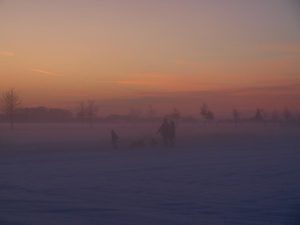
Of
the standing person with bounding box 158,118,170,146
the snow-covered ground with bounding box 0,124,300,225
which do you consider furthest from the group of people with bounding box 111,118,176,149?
the snow-covered ground with bounding box 0,124,300,225

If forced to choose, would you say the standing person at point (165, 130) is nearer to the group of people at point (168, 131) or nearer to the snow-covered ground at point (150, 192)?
the group of people at point (168, 131)

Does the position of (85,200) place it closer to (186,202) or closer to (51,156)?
(186,202)

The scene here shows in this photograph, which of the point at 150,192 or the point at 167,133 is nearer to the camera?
the point at 150,192

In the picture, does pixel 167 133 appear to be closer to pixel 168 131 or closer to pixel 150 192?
pixel 168 131

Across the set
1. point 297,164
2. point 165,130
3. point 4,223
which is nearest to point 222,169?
point 297,164

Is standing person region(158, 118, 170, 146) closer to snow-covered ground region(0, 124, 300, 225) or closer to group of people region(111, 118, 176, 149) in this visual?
group of people region(111, 118, 176, 149)

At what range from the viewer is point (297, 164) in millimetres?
20609

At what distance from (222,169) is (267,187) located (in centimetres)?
446

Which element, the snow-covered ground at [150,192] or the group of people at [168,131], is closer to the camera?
the snow-covered ground at [150,192]

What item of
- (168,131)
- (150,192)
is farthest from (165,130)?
(150,192)

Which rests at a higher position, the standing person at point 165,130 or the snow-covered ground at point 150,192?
the standing person at point 165,130

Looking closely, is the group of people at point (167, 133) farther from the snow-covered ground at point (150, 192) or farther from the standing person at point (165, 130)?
the snow-covered ground at point (150, 192)

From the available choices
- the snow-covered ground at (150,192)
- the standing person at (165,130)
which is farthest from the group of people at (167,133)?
the snow-covered ground at (150,192)

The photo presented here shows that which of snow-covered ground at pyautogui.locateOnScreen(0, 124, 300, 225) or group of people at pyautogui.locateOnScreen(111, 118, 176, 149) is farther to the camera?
group of people at pyautogui.locateOnScreen(111, 118, 176, 149)
